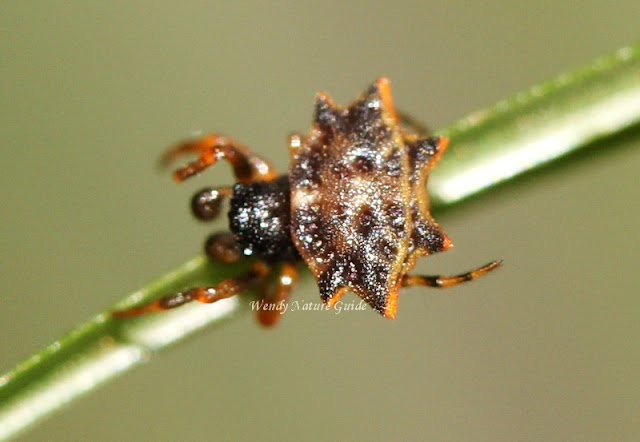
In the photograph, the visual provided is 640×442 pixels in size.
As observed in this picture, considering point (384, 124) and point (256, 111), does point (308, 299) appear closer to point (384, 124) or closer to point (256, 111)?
point (384, 124)

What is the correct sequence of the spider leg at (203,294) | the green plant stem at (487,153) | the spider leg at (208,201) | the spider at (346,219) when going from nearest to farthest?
1. the green plant stem at (487,153)
2. the spider leg at (203,294)
3. the spider at (346,219)
4. the spider leg at (208,201)

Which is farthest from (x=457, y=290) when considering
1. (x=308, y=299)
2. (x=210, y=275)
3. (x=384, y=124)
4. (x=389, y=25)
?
(x=210, y=275)

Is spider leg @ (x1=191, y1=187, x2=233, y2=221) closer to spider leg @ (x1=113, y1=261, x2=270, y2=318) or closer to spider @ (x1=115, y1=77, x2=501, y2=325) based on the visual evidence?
spider @ (x1=115, y1=77, x2=501, y2=325)

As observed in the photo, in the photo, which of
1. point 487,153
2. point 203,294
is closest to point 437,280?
point 487,153

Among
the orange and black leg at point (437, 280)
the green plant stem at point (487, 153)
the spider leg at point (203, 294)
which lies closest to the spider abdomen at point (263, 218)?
the spider leg at point (203, 294)

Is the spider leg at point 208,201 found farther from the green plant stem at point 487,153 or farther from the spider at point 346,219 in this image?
the green plant stem at point 487,153

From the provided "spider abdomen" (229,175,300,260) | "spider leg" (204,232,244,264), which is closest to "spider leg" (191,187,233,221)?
"spider abdomen" (229,175,300,260)

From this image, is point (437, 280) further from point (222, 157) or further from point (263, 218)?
point (222, 157)

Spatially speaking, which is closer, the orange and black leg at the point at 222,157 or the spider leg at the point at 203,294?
the spider leg at the point at 203,294
